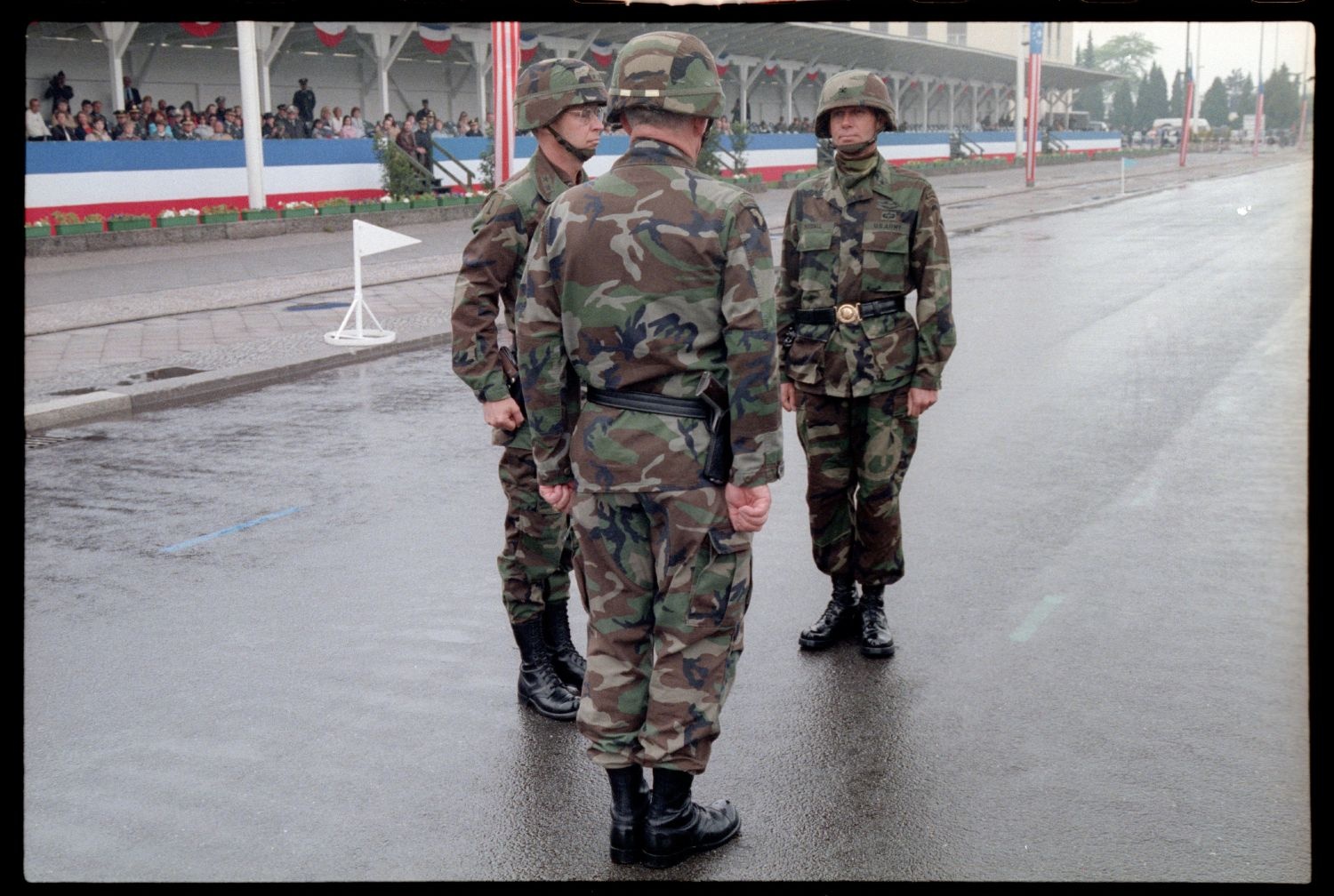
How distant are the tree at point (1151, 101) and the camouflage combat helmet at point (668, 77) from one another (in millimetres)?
95208

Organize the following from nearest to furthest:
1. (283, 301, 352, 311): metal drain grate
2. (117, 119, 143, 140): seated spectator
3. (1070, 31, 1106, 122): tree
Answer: (283, 301, 352, 311): metal drain grate < (117, 119, 143, 140): seated spectator < (1070, 31, 1106, 122): tree

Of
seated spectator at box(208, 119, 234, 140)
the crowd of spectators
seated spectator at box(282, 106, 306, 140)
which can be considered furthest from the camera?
seated spectator at box(282, 106, 306, 140)

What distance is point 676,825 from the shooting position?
3533 millimetres

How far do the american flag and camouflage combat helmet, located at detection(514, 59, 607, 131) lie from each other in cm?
1000

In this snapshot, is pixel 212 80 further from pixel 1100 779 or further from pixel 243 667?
pixel 1100 779

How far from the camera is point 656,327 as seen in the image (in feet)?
11.3

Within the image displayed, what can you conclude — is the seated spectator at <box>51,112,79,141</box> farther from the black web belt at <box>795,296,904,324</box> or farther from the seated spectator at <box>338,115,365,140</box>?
the black web belt at <box>795,296,904,324</box>

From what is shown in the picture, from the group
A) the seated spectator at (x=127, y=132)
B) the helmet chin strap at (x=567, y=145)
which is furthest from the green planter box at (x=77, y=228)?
the helmet chin strap at (x=567, y=145)

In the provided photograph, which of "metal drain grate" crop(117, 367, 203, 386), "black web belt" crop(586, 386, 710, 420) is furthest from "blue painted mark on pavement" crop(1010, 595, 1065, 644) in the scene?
"metal drain grate" crop(117, 367, 203, 386)

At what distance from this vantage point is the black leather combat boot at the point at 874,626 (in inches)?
194

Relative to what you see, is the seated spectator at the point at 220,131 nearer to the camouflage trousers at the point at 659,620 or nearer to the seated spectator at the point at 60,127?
the seated spectator at the point at 60,127

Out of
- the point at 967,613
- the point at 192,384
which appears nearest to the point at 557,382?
the point at 967,613

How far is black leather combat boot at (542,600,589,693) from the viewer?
4711 mm

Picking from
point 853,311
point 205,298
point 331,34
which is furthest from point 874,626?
point 331,34
